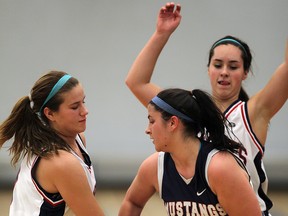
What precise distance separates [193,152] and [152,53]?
2.21 ft

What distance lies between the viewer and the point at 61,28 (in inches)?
211

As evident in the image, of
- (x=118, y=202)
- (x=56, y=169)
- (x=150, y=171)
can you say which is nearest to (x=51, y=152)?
(x=56, y=169)

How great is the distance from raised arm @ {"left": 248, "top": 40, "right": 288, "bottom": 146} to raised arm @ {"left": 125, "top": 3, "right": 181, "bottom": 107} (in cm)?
47

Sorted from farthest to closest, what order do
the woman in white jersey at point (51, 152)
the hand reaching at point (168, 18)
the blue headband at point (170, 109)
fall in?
the hand reaching at point (168, 18) < the woman in white jersey at point (51, 152) < the blue headband at point (170, 109)

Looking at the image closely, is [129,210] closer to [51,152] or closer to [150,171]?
[150,171]

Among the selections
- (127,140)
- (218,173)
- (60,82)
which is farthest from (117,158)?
(218,173)

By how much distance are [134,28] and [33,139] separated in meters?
2.92

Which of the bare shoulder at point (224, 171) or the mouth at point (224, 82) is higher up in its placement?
the mouth at point (224, 82)

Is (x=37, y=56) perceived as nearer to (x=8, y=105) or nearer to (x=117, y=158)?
(x=8, y=105)

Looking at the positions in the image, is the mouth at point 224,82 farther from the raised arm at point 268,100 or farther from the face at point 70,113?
the face at point 70,113

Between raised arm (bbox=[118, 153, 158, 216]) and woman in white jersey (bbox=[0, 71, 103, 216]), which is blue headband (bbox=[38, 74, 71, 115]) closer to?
woman in white jersey (bbox=[0, 71, 103, 216])

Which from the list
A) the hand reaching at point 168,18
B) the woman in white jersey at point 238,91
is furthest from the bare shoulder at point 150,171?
the hand reaching at point 168,18

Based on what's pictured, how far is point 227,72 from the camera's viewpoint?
2744mm

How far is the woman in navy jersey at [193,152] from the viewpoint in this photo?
7.36 feet
